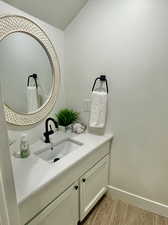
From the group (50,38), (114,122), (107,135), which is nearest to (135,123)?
(114,122)

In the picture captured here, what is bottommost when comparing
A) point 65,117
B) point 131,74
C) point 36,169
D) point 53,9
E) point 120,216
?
point 120,216

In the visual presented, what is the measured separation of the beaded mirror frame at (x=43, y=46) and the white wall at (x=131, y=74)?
0.25 meters

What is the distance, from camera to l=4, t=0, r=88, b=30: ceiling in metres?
1.27

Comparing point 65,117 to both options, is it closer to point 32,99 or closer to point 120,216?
point 32,99

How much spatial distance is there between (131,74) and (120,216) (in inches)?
57.4

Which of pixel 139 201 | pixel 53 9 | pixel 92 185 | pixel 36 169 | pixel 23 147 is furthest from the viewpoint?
pixel 139 201

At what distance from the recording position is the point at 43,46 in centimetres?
149

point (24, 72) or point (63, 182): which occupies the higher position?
point (24, 72)

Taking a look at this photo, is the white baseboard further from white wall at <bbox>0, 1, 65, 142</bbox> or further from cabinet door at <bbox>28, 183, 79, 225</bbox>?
white wall at <bbox>0, 1, 65, 142</bbox>

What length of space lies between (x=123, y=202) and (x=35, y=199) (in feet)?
4.05

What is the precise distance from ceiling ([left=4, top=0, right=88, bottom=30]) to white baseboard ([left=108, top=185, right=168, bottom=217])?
1.92 meters

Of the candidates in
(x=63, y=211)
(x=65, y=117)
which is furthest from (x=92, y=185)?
(x=65, y=117)

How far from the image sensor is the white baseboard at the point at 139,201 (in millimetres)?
1646

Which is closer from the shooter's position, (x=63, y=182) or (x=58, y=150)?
(x=63, y=182)
